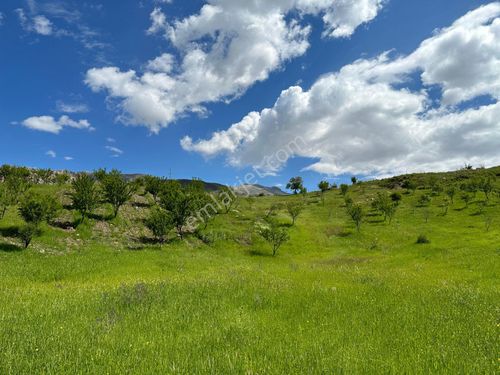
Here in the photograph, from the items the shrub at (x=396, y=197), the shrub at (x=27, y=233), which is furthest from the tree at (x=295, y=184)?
the shrub at (x=27, y=233)

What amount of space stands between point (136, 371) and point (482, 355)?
273 inches

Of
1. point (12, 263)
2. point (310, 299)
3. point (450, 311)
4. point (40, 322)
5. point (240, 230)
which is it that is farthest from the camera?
point (240, 230)

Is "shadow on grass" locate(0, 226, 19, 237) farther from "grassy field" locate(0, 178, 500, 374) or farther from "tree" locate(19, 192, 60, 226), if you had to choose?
"grassy field" locate(0, 178, 500, 374)

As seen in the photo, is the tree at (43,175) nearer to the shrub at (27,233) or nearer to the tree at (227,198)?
the tree at (227,198)

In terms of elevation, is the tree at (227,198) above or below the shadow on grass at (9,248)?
above

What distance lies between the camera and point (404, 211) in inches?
2761

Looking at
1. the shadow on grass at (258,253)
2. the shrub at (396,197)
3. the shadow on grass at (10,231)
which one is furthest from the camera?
the shrub at (396,197)

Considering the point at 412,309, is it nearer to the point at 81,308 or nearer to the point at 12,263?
the point at 81,308

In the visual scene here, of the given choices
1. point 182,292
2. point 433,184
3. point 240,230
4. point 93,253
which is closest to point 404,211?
point 433,184

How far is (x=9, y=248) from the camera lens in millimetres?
26906

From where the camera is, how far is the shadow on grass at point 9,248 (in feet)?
86.7

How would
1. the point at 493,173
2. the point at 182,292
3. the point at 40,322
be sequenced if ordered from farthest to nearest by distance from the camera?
1. the point at 493,173
2. the point at 182,292
3. the point at 40,322

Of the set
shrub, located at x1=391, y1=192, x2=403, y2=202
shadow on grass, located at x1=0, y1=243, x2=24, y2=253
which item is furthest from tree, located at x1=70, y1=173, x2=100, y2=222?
shrub, located at x1=391, y1=192, x2=403, y2=202

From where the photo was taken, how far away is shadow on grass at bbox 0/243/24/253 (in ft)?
86.7
